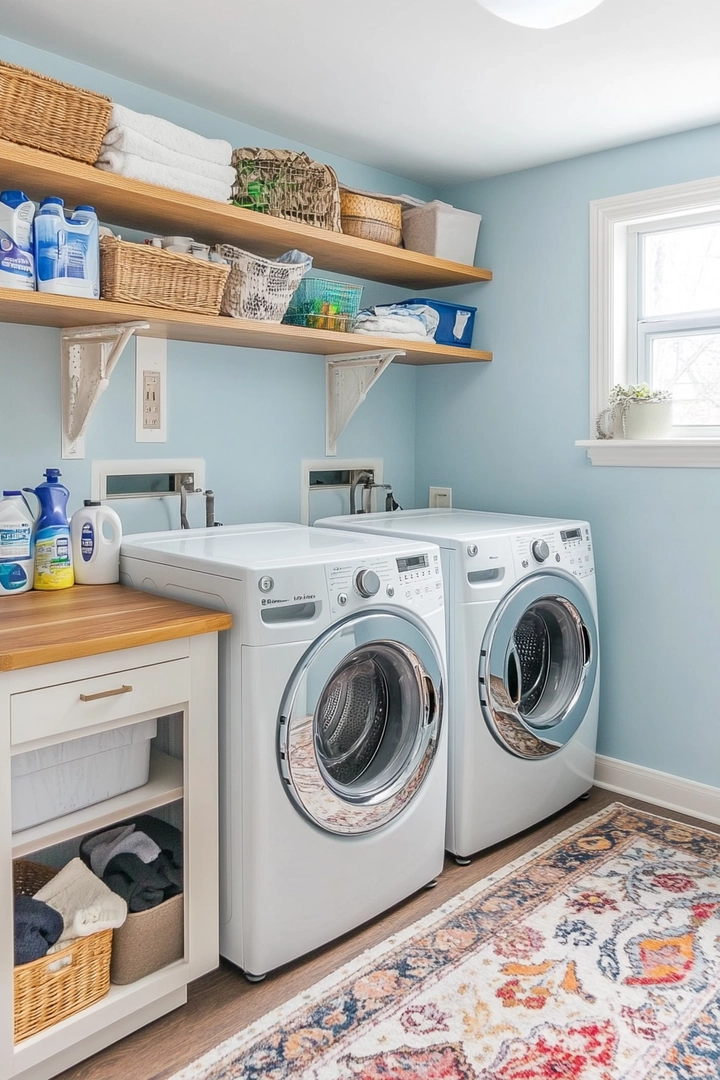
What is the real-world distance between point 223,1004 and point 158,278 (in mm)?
1667

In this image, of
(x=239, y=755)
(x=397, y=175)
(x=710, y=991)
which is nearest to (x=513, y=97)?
(x=397, y=175)

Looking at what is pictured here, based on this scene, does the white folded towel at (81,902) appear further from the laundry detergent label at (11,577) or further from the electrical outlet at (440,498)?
the electrical outlet at (440,498)

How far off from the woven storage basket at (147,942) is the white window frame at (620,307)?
6.37 feet

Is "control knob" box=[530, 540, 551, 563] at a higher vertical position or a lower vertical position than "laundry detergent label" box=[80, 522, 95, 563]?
lower

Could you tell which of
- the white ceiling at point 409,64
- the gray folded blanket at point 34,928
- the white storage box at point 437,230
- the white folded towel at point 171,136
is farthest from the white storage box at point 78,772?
the white storage box at point 437,230

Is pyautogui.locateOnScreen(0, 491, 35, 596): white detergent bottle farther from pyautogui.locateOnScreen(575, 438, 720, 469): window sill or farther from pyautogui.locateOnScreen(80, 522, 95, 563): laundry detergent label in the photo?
pyautogui.locateOnScreen(575, 438, 720, 469): window sill

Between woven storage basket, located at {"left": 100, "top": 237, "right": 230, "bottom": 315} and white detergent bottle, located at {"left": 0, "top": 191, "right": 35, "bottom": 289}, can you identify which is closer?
white detergent bottle, located at {"left": 0, "top": 191, "right": 35, "bottom": 289}

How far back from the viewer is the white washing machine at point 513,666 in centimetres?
234

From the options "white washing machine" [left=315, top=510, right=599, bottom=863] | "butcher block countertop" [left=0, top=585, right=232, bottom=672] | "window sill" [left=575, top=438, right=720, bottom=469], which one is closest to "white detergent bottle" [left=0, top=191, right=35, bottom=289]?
"butcher block countertop" [left=0, top=585, right=232, bottom=672]

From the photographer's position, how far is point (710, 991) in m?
1.88

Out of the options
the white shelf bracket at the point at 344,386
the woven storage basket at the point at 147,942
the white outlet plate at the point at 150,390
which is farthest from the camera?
the white shelf bracket at the point at 344,386

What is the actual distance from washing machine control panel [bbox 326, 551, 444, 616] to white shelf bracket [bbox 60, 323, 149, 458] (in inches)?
32.4

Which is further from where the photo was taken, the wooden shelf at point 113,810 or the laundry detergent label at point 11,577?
the laundry detergent label at point 11,577

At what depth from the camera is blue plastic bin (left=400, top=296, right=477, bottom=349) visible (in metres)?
3.04
